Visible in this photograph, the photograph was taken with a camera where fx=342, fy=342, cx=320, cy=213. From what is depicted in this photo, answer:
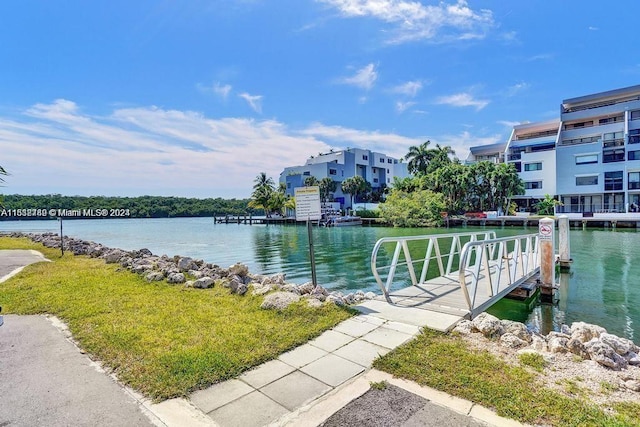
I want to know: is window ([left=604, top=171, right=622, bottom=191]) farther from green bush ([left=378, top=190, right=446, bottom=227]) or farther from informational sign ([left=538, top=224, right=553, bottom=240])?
informational sign ([left=538, top=224, right=553, bottom=240])

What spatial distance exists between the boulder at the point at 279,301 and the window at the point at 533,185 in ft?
157

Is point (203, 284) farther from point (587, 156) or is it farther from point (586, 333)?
point (587, 156)

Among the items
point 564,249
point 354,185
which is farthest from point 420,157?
point 564,249

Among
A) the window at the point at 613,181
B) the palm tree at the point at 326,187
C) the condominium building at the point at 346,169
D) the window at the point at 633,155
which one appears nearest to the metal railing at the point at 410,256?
the window at the point at 613,181

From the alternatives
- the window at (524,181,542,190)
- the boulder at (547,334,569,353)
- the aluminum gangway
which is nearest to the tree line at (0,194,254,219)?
the window at (524,181,542,190)

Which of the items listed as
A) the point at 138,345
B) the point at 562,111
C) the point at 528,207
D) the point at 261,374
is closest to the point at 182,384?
the point at 261,374

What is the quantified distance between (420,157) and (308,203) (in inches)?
2129

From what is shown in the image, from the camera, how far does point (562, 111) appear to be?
1820 inches

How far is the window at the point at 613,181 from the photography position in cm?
3825

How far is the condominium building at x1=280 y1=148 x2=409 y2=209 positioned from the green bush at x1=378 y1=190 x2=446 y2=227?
2176 centimetres

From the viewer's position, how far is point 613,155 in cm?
3891

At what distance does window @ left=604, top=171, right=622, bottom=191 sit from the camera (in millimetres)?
38250

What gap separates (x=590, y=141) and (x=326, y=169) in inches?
1546

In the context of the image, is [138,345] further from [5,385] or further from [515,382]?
[515,382]
